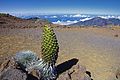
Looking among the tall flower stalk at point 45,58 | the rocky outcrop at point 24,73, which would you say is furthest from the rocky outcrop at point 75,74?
the tall flower stalk at point 45,58

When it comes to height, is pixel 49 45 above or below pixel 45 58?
above

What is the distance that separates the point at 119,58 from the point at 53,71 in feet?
23.1

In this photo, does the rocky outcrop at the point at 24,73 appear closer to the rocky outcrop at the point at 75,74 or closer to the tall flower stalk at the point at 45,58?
the rocky outcrop at the point at 75,74

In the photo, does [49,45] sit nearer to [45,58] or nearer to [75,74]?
[45,58]

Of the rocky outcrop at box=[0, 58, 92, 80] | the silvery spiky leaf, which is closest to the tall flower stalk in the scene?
the silvery spiky leaf

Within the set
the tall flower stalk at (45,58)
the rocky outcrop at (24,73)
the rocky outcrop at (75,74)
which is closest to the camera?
the rocky outcrop at (24,73)

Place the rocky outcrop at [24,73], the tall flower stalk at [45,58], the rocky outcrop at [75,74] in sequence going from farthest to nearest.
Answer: the rocky outcrop at [75,74], the tall flower stalk at [45,58], the rocky outcrop at [24,73]

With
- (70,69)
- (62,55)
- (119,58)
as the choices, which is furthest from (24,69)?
(119,58)

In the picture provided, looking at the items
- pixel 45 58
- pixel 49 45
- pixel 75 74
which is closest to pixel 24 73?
pixel 45 58

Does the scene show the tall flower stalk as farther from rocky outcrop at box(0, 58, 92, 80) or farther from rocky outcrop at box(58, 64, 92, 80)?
rocky outcrop at box(58, 64, 92, 80)

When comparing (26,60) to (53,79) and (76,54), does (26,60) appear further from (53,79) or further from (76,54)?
(76,54)

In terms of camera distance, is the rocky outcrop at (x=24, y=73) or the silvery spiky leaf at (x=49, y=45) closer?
the rocky outcrop at (x=24, y=73)

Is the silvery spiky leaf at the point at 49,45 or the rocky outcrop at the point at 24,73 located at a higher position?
the silvery spiky leaf at the point at 49,45

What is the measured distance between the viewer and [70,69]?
11.6 m
